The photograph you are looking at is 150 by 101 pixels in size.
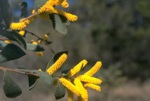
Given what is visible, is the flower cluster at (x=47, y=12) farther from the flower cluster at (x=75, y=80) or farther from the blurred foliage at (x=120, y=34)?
the blurred foliage at (x=120, y=34)

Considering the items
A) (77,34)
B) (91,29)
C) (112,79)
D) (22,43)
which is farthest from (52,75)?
(91,29)

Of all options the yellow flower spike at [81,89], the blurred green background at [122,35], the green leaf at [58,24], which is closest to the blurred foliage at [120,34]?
the blurred green background at [122,35]

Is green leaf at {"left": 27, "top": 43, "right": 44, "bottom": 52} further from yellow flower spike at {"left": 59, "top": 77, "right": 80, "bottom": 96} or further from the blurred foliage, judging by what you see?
the blurred foliage

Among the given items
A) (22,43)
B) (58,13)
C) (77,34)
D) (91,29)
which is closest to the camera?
(22,43)

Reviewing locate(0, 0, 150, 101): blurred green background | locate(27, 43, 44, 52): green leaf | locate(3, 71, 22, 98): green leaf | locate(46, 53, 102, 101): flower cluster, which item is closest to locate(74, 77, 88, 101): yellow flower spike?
locate(46, 53, 102, 101): flower cluster

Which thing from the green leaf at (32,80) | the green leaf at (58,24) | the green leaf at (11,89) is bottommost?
the green leaf at (11,89)

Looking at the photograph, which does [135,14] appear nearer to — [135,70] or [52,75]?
[135,70]
